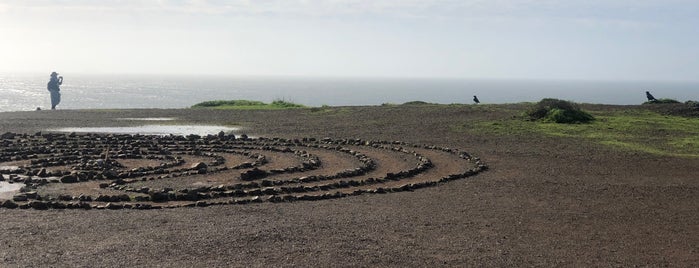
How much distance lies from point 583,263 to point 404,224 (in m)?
3.55

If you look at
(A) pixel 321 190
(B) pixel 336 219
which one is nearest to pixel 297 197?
(A) pixel 321 190

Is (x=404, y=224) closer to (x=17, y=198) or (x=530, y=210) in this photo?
(x=530, y=210)

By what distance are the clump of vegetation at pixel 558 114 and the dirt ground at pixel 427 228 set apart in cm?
1410

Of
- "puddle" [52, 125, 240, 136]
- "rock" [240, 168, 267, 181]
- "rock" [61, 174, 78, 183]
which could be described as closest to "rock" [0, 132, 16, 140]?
"puddle" [52, 125, 240, 136]

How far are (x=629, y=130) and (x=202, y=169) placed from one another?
1993cm

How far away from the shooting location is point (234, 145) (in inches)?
1085

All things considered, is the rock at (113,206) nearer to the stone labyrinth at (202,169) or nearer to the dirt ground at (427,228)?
the stone labyrinth at (202,169)

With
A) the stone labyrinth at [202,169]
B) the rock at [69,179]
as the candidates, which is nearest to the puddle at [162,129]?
the stone labyrinth at [202,169]

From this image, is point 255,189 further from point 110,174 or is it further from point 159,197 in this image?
point 110,174

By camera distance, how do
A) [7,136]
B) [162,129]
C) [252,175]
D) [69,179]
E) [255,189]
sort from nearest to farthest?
[255,189] → [69,179] → [252,175] → [7,136] → [162,129]

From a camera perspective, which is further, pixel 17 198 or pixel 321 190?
pixel 321 190

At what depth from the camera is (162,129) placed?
116 feet

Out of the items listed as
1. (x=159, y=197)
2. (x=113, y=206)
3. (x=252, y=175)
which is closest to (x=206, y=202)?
(x=159, y=197)

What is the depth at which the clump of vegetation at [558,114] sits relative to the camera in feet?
118
